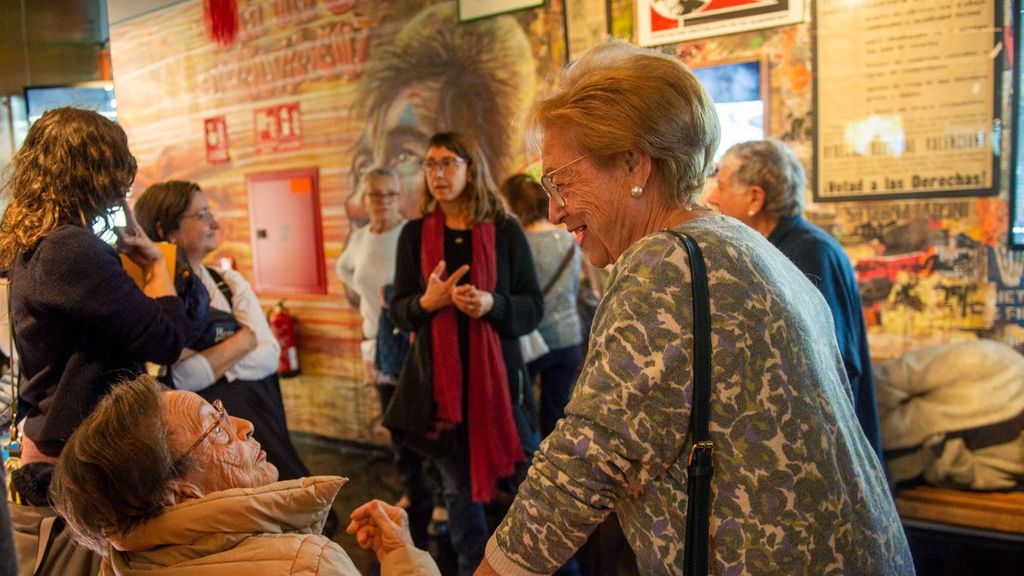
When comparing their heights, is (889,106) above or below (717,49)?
below

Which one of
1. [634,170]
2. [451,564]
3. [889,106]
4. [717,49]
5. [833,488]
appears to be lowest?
[451,564]

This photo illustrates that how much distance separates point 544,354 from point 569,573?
100 centimetres

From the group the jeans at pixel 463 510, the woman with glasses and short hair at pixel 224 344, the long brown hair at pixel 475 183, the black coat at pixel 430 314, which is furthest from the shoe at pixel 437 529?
the long brown hair at pixel 475 183

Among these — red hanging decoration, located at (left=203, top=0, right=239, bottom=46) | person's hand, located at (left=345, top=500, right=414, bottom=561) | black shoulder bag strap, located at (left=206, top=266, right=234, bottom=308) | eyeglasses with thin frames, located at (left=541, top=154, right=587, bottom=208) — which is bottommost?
person's hand, located at (left=345, top=500, right=414, bottom=561)

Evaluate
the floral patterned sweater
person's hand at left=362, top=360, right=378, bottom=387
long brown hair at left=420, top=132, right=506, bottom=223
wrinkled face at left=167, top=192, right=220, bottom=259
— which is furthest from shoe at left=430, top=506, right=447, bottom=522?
the floral patterned sweater

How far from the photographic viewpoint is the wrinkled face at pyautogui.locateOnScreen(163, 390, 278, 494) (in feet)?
4.99

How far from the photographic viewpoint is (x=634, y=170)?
1380mm

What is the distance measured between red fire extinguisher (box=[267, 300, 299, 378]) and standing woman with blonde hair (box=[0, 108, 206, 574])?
3.21 metres

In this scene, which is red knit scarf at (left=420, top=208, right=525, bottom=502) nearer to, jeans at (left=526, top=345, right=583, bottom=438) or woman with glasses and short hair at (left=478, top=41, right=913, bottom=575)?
jeans at (left=526, top=345, right=583, bottom=438)

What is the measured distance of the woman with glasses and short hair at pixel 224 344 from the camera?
2568 mm

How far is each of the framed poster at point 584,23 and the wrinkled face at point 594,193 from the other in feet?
8.68

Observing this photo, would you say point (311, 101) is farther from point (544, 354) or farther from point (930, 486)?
point (930, 486)

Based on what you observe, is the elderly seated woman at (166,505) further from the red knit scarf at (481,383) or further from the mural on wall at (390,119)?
the mural on wall at (390,119)

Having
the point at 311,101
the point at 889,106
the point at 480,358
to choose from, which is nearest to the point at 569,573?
the point at 480,358
